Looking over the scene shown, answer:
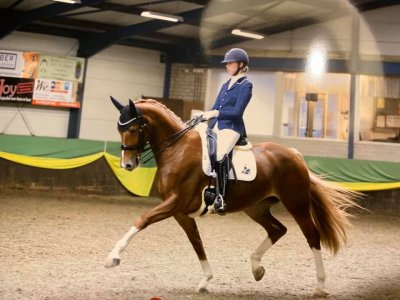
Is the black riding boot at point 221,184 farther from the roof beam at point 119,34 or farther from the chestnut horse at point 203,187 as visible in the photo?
the roof beam at point 119,34

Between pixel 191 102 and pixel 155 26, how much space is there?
2.69m

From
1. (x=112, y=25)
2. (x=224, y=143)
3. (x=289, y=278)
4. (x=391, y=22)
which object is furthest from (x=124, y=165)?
(x=391, y=22)

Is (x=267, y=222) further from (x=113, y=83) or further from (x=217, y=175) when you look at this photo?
(x=113, y=83)

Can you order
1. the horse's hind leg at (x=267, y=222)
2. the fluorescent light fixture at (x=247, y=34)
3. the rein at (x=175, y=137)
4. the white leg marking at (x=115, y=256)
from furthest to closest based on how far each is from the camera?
the fluorescent light fixture at (x=247, y=34)
the horse's hind leg at (x=267, y=222)
the rein at (x=175, y=137)
the white leg marking at (x=115, y=256)

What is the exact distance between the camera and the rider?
427 cm

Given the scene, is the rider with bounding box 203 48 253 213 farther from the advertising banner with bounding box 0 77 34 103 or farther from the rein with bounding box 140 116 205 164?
the advertising banner with bounding box 0 77 34 103

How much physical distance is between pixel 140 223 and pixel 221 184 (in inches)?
34.1

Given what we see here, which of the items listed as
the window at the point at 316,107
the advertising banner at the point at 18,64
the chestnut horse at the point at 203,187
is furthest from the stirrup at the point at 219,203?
the advertising banner at the point at 18,64

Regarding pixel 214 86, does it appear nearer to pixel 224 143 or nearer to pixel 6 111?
pixel 6 111

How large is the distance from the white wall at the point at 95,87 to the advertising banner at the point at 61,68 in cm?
37

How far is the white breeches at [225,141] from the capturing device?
4254mm

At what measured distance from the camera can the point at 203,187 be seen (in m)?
4.14

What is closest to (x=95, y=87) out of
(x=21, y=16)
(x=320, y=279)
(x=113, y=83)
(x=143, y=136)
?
(x=113, y=83)

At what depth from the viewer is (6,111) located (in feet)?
47.8
